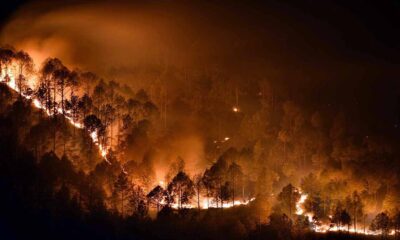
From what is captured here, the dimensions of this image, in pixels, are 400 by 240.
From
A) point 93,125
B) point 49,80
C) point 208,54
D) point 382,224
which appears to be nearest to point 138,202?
point 93,125

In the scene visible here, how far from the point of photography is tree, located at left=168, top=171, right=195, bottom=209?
5966 centimetres

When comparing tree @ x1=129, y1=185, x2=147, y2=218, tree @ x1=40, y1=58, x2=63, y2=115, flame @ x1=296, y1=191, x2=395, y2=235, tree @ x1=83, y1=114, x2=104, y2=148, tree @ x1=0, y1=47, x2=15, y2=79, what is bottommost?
flame @ x1=296, y1=191, x2=395, y2=235

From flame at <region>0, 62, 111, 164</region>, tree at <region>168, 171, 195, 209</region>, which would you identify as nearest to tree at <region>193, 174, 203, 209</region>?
tree at <region>168, 171, 195, 209</region>

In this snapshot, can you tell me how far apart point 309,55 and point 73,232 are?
200ft

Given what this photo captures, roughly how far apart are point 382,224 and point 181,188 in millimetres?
19354

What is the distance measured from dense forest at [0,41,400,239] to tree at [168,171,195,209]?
12 centimetres

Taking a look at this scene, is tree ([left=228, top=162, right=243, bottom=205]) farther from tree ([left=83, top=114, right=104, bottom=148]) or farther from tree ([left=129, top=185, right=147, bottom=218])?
tree ([left=83, top=114, right=104, bottom=148])

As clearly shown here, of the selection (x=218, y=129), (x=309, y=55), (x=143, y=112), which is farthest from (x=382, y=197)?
(x=309, y=55)

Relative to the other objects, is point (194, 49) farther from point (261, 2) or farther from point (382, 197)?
point (382, 197)

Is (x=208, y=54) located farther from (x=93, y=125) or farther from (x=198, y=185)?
(x=198, y=185)

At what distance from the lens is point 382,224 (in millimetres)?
59062

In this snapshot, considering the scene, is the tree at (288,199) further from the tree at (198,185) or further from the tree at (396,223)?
the tree at (396,223)

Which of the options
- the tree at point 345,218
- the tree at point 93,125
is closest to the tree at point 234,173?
the tree at point 345,218

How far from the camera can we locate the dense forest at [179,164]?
2224 inches
